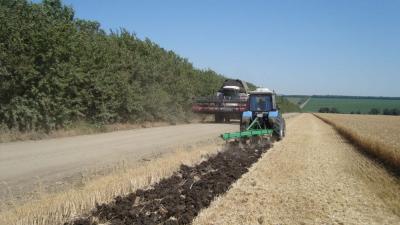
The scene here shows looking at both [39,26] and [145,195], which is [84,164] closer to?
[145,195]

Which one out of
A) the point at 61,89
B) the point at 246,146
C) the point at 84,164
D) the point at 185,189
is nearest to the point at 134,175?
the point at 185,189

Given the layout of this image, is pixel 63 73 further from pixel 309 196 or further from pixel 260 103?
pixel 309 196

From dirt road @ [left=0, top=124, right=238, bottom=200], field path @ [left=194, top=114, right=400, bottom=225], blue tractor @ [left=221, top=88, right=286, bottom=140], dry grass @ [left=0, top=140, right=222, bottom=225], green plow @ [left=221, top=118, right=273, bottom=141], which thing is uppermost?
blue tractor @ [left=221, top=88, right=286, bottom=140]

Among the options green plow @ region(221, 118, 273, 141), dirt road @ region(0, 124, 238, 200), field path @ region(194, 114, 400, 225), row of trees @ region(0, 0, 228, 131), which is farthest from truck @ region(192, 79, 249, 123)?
field path @ region(194, 114, 400, 225)

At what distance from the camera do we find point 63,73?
1991 cm

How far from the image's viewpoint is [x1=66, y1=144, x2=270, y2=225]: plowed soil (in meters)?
7.05

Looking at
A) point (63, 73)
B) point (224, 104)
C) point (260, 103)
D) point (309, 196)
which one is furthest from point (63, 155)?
point (224, 104)

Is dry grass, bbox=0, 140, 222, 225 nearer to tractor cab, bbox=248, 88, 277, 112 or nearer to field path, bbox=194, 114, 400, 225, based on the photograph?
field path, bbox=194, 114, 400, 225

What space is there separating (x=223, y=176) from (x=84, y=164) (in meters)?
4.29

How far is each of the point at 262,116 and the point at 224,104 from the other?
42.5ft

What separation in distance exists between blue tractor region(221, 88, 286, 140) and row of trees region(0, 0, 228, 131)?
308 inches

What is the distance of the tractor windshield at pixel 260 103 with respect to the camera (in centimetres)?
2119

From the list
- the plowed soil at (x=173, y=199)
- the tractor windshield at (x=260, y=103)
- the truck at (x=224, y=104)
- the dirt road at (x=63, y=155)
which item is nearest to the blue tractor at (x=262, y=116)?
the tractor windshield at (x=260, y=103)

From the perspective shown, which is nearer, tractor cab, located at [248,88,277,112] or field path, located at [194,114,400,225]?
field path, located at [194,114,400,225]
